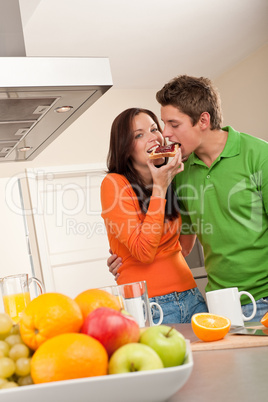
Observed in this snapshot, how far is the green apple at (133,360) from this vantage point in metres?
0.62

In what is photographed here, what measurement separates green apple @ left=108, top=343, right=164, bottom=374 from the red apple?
0.08 ft

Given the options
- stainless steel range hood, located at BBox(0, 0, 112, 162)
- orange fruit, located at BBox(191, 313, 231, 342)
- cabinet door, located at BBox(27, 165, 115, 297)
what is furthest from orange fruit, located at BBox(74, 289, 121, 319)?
cabinet door, located at BBox(27, 165, 115, 297)

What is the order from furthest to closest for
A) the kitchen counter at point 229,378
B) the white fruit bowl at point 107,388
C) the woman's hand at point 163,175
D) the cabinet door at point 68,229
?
1. the cabinet door at point 68,229
2. the woman's hand at point 163,175
3. the kitchen counter at point 229,378
4. the white fruit bowl at point 107,388

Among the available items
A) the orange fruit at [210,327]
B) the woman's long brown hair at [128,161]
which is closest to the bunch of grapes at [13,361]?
the orange fruit at [210,327]

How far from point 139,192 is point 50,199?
270 cm

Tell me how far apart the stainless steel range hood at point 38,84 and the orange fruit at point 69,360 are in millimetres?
962

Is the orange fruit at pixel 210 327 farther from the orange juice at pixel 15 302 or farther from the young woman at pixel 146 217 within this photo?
the young woman at pixel 146 217

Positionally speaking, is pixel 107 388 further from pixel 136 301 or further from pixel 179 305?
pixel 179 305

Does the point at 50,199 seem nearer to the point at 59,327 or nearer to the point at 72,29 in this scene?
the point at 72,29

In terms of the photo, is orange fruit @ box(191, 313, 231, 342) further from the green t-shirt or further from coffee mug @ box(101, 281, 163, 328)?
the green t-shirt

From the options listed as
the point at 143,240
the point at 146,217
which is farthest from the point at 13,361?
the point at 146,217

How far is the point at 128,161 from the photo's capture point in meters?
2.26

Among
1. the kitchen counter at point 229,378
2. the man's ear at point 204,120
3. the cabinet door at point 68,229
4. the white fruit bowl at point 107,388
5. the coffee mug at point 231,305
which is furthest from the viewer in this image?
the cabinet door at point 68,229

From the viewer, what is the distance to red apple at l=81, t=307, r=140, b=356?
25.9 inches
